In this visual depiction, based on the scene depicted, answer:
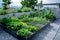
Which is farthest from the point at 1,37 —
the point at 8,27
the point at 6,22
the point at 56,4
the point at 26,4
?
the point at 56,4

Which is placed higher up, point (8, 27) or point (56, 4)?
point (8, 27)

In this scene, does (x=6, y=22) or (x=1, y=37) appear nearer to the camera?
(x=1, y=37)

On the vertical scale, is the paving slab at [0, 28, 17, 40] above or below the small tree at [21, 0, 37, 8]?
above

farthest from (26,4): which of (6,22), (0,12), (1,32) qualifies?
(1,32)

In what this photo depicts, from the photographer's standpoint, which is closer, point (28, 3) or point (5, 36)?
point (5, 36)

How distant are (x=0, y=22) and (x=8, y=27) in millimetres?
571

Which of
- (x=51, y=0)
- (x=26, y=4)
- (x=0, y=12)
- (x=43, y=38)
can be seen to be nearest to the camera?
(x=43, y=38)

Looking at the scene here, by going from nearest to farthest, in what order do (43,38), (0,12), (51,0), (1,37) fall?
(1,37)
(43,38)
(0,12)
(51,0)

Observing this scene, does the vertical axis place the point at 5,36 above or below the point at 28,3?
above

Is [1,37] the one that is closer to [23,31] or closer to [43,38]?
[23,31]

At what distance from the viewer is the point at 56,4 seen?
→ 58.1ft

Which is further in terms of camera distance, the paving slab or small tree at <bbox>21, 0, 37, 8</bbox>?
small tree at <bbox>21, 0, 37, 8</bbox>

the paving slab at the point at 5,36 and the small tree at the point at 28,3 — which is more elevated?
the paving slab at the point at 5,36

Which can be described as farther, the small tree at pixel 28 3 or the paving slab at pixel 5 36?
the small tree at pixel 28 3
